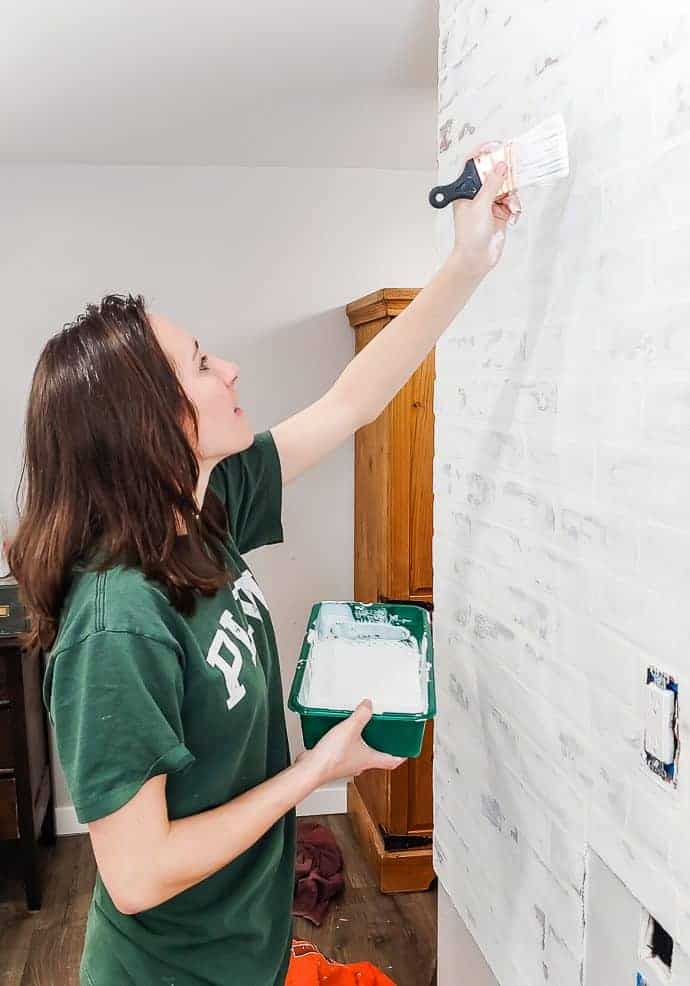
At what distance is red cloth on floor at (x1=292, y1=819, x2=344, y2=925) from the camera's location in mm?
2746

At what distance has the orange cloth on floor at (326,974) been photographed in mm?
2094

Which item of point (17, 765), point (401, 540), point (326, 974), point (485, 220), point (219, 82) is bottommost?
point (326, 974)

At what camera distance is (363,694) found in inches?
53.5

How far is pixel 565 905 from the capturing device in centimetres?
120

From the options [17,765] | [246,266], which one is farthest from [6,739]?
[246,266]

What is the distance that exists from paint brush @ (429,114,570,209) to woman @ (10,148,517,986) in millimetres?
23

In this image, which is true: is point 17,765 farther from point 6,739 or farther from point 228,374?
point 228,374

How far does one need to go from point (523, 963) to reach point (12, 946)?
6.09 ft

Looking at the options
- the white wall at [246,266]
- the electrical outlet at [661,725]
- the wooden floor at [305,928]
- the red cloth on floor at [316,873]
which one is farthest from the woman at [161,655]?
the white wall at [246,266]

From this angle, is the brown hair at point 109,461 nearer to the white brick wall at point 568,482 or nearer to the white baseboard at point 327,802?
the white brick wall at point 568,482

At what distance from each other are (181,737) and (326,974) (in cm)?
141

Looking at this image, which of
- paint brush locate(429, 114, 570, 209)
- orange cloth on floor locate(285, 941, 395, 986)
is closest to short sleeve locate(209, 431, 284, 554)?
paint brush locate(429, 114, 570, 209)

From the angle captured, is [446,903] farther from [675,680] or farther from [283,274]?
[283,274]

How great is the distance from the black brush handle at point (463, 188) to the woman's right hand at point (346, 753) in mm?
681
